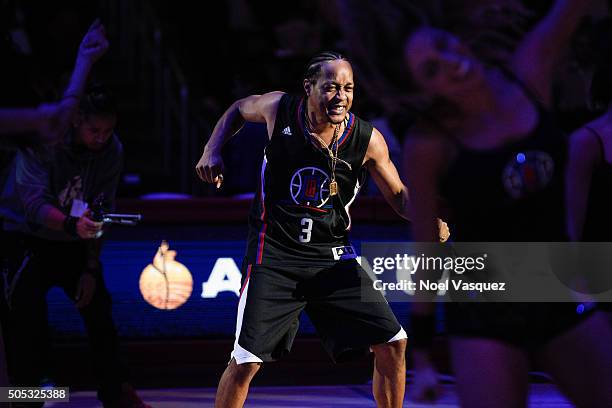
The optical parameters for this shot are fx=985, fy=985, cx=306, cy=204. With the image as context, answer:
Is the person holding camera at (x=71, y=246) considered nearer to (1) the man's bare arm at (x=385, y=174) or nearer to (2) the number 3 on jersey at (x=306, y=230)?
(2) the number 3 on jersey at (x=306, y=230)

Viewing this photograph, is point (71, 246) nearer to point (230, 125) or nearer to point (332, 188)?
point (230, 125)

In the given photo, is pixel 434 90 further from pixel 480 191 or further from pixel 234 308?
pixel 234 308

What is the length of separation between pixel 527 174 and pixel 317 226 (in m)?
1.98

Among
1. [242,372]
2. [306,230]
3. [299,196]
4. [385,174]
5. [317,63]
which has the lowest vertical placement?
[242,372]

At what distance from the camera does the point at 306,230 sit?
4.94 metres

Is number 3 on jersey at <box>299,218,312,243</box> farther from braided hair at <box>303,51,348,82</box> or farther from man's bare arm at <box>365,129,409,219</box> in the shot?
braided hair at <box>303,51,348,82</box>

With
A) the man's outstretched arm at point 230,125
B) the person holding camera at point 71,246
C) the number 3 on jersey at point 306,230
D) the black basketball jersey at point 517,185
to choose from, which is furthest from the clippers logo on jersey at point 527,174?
the person holding camera at point 71,246

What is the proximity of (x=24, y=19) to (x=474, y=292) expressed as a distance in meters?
8.13

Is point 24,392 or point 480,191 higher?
point 480,191

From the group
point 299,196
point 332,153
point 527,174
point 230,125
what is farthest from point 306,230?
point 527,174

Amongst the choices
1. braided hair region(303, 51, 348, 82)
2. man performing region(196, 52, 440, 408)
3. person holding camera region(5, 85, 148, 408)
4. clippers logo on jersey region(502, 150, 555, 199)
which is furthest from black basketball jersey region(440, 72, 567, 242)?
person holding camera region(5, 85, 148, 408)

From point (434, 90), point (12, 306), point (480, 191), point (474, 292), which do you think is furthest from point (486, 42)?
point (12, 306)

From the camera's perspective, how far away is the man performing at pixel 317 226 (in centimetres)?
482

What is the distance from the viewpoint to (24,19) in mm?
10250
